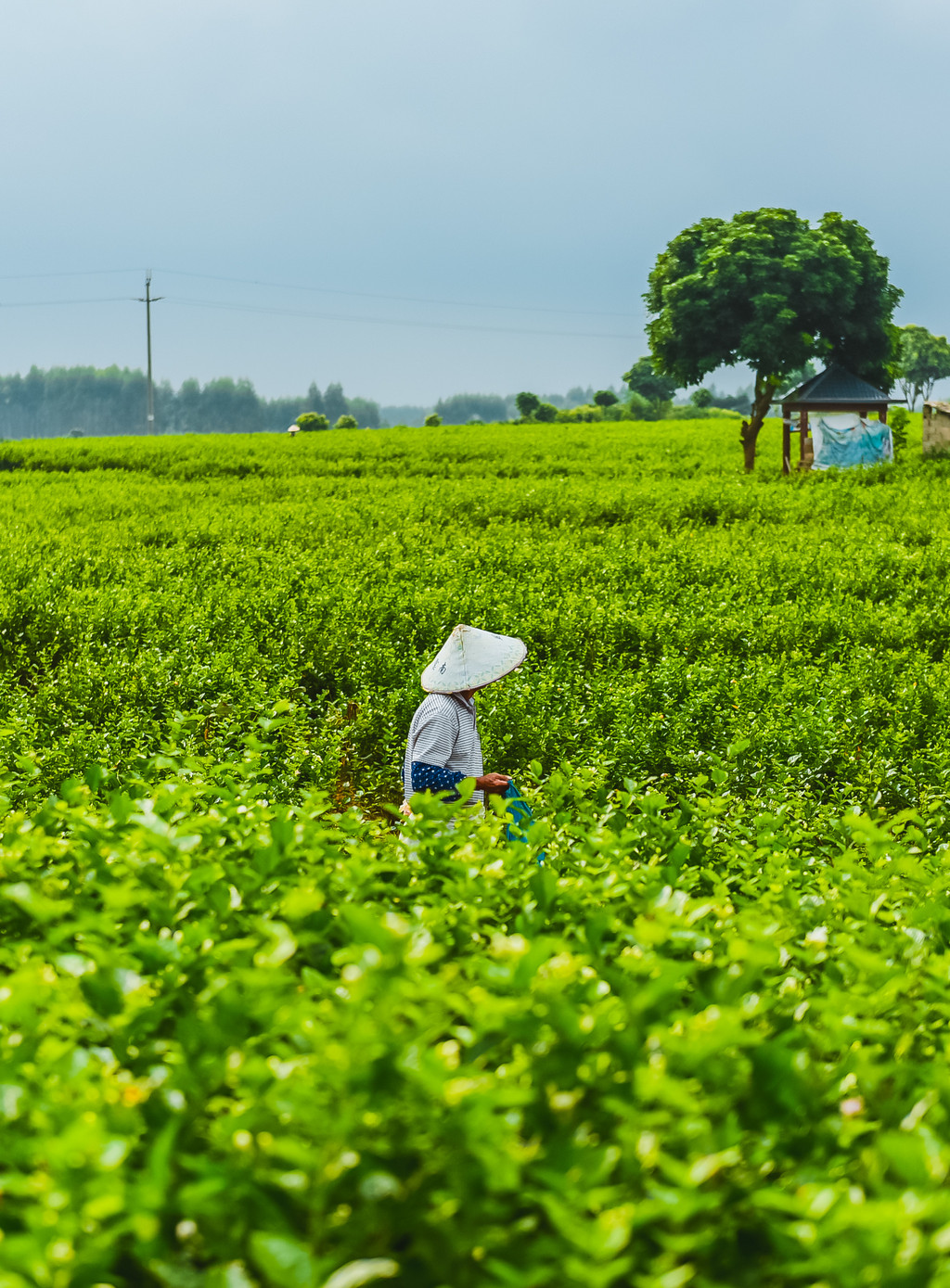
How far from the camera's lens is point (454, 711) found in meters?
4.92

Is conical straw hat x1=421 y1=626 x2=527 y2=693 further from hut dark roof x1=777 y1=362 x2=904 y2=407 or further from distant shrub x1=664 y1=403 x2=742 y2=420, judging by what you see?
distant shrub x1=664 y1=403 x2=742 y2=420

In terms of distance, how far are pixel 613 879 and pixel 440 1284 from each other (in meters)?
1.33

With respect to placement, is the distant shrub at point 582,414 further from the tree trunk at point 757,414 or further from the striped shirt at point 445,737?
the striped shirt at point 445,737

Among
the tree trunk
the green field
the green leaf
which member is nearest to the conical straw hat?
the green field

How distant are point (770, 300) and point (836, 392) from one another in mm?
3219

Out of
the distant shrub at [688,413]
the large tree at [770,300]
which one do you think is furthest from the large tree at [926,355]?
the large tree at [770,300]

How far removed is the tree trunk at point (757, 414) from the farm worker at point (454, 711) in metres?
21.9

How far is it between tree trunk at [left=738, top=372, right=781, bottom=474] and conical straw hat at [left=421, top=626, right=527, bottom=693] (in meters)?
21.8

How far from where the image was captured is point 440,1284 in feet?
4.89

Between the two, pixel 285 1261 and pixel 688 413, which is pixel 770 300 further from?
pixel 688 413

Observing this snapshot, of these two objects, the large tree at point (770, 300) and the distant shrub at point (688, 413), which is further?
the distant shrub at point (688, 413)

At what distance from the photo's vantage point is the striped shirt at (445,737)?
489 cm

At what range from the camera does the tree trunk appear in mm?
26261

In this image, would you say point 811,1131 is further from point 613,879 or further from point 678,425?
point 678,425
